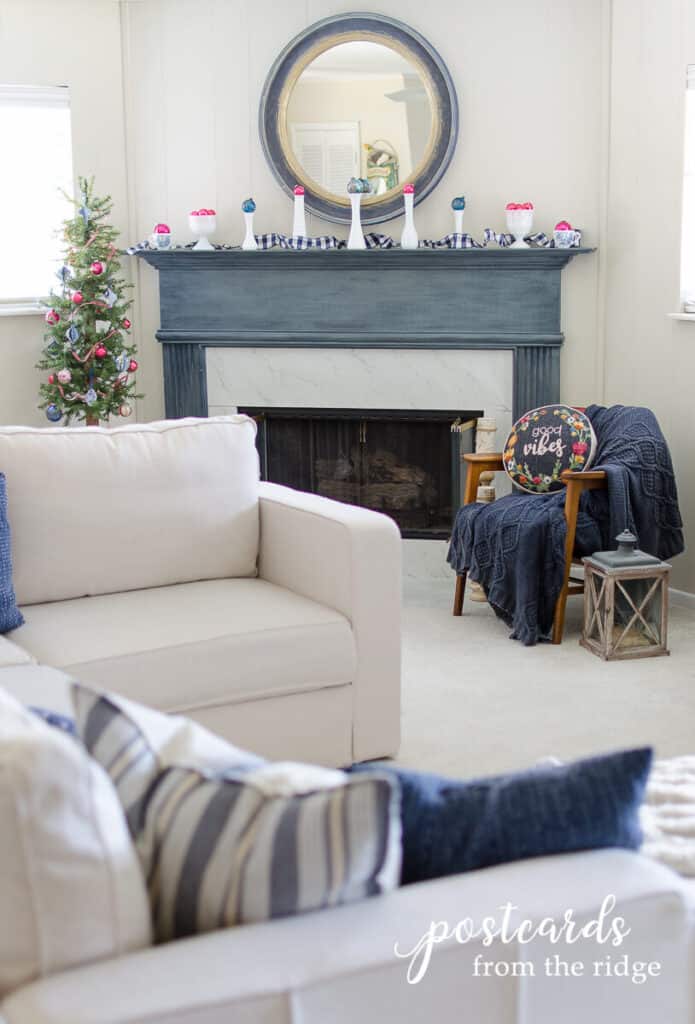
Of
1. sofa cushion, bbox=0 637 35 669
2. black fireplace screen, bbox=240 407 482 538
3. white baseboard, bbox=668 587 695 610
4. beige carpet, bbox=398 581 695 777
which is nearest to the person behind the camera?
sofa cushion, bbox=0 637 35 669

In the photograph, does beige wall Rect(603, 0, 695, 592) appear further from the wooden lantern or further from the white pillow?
the white pillow

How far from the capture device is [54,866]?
1034 millimetres

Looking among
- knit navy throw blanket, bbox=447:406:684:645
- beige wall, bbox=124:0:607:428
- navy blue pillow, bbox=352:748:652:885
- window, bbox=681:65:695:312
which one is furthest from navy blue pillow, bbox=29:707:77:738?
beige wall, bbox=124:0:607:428

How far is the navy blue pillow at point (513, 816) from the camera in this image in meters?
1.20

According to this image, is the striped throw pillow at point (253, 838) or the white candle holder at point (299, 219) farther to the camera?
the white candle holder at point (299, 219)

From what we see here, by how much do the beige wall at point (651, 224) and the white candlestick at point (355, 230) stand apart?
1.05 m

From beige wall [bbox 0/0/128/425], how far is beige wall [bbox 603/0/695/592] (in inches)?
87.5

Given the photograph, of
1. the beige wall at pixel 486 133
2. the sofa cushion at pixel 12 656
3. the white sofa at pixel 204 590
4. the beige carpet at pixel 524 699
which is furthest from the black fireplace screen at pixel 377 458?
the sofa cushion at pixel 12 656

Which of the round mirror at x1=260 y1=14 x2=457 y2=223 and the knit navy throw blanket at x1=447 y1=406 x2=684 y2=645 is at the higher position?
the round mirror at x1=260 y1=14 x2=457 y2=223

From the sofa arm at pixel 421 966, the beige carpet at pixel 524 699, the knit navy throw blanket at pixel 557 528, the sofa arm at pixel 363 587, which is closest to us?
the sofa arm at pixel 421 966

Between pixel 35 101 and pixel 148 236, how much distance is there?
30.3 inches

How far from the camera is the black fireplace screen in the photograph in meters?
5.52

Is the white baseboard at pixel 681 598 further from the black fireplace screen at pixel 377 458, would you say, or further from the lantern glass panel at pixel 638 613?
the black fireplace screen at pixel 377 458

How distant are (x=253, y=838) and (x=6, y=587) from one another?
1.93 meters
